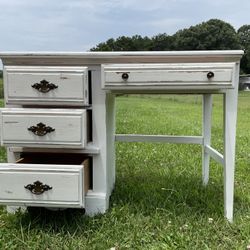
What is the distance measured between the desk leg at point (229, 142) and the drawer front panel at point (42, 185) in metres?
0.85

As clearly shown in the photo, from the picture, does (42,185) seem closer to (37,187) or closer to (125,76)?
(37,187)

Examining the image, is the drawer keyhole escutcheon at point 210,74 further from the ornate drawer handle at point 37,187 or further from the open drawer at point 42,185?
the ornate drawer handle at point 37,187

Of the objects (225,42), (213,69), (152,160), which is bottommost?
(152,160)

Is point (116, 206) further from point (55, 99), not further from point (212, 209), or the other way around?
point (55, 99)

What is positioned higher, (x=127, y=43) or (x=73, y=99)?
(x=127, y=43)

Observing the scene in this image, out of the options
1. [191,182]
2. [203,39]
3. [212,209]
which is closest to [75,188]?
[212,209]

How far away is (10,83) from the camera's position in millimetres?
2242

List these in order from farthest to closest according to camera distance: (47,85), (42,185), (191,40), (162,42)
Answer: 1. (162,42)
2. (191,40)
3. (47,85)
4. (42,185)

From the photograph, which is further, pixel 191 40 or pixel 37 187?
pixel 191 40

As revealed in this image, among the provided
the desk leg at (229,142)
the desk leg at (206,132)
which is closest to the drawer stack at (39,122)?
the desk leg at (229,142)

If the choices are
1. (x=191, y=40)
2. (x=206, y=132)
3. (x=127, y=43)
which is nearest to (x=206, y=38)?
(x=191, y=40)

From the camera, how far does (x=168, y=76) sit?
2166 mm

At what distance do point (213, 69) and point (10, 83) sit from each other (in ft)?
3.67

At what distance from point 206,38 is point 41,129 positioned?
55259 millimetres
